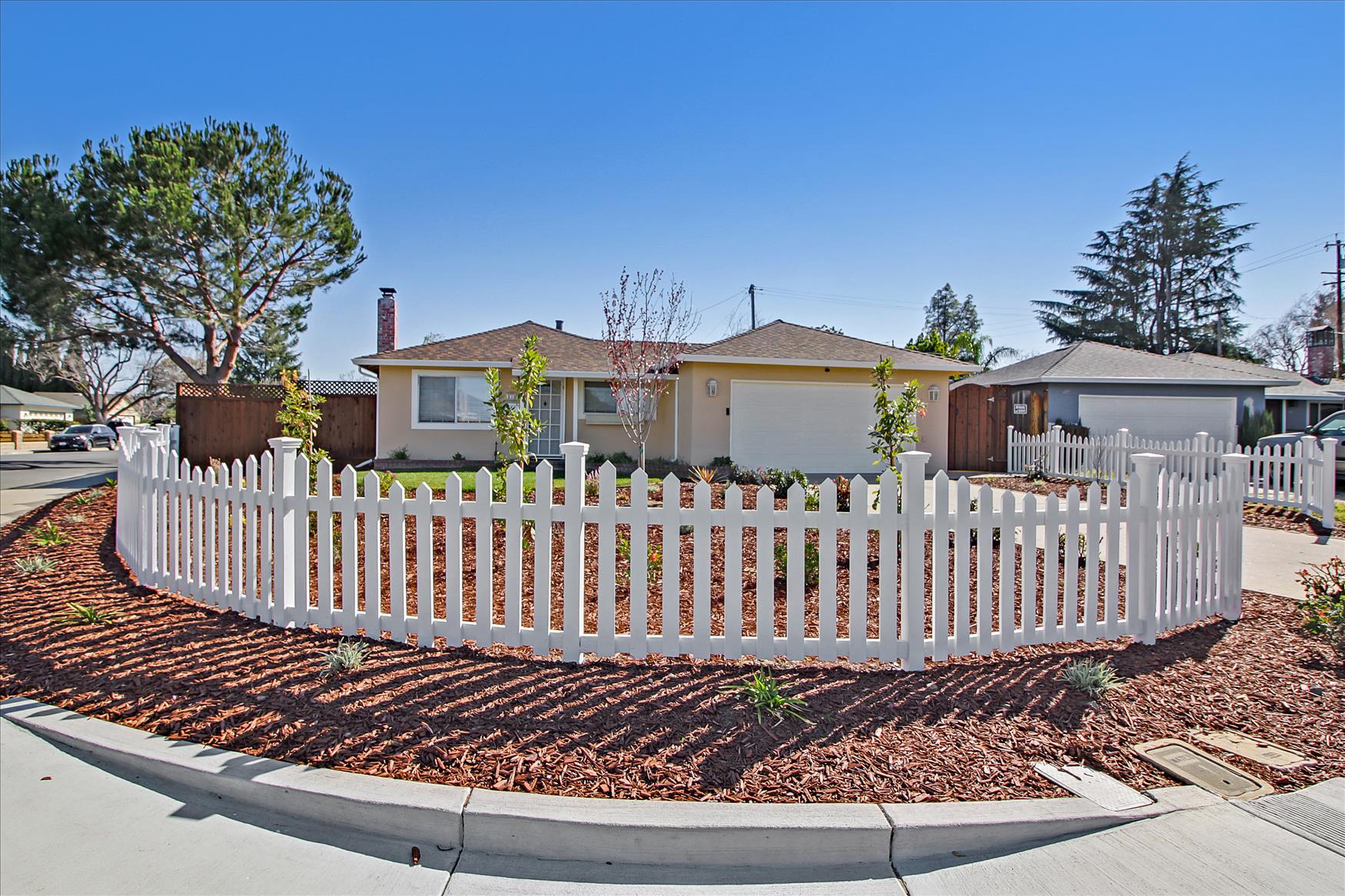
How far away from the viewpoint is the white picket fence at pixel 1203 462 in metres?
9.22

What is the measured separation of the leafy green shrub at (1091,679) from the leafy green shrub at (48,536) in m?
8.31

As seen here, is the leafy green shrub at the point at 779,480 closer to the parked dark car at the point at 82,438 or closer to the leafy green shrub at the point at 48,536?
the leafy green shrub at the point at 48,536

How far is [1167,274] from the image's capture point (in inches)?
1533

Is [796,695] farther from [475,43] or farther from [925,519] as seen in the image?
[475,43]

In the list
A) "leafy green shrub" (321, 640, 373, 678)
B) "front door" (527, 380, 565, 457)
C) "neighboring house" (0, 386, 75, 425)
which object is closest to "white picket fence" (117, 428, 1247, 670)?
"leafy green shrub" (321, 640, 373, 678)

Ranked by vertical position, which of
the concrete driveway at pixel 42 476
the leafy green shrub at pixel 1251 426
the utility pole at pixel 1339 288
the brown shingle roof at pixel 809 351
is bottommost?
the concrete driveway at pixel 42 476

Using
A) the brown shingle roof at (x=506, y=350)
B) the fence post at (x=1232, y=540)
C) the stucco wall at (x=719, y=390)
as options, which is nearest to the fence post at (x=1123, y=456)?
the stucco wall at (x=719, y=390)

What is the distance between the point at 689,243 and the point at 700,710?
14.2 meters

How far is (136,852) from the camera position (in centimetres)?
239

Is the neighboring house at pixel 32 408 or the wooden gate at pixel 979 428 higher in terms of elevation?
the neighboring house at pixel 32 408

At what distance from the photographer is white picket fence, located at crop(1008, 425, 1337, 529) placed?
30.2ft

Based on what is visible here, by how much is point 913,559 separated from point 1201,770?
4.56 ft

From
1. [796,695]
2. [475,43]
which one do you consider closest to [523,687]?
[796,695]

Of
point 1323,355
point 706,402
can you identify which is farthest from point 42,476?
point 1323,355
